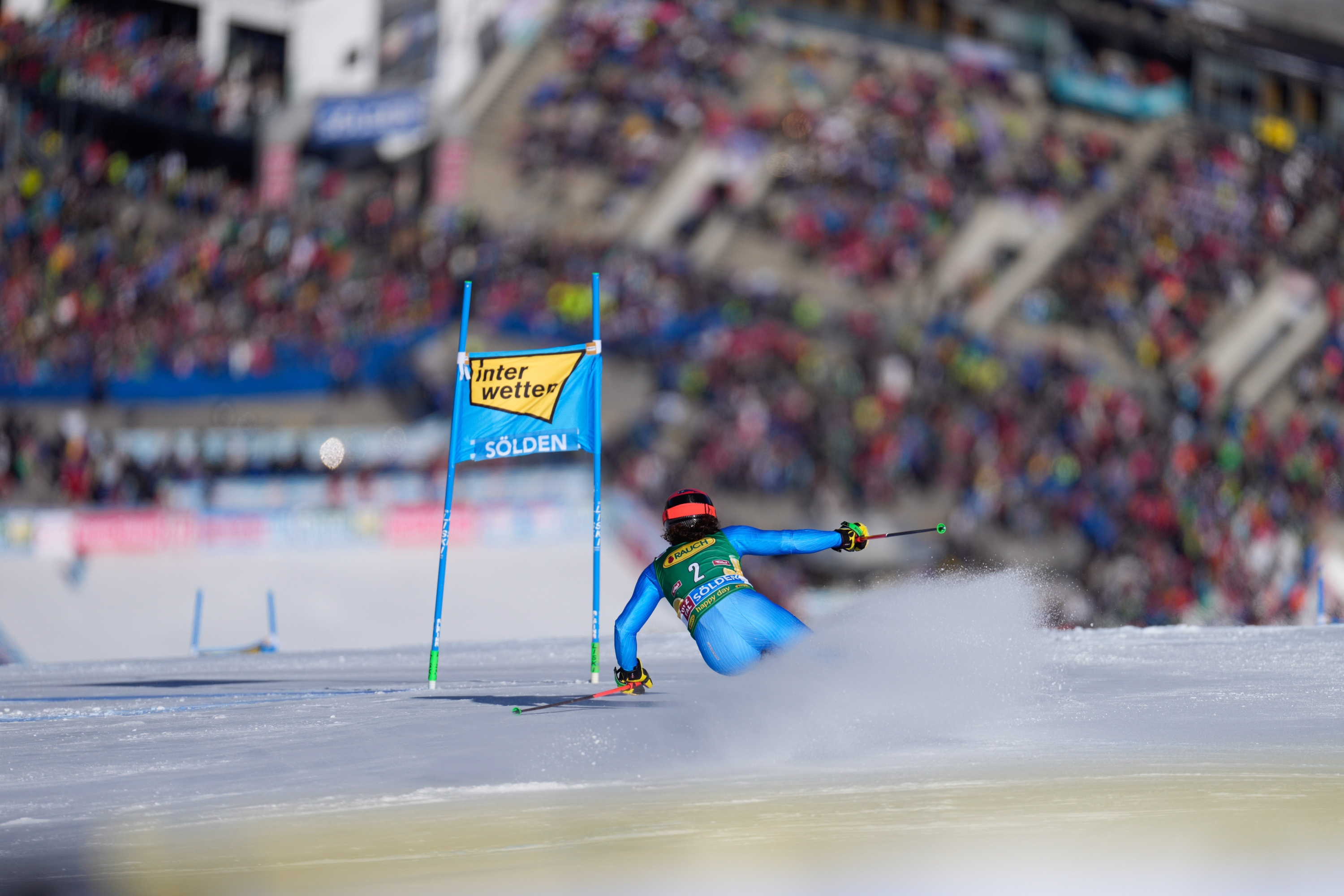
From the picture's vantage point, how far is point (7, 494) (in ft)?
66.2

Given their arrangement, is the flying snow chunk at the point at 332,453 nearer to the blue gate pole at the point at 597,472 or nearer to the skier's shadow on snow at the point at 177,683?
the skier's shadow on snow at the point at 177,683

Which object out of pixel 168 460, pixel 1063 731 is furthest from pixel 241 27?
pixel 1063 731

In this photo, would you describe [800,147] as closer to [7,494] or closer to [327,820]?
[7,494]

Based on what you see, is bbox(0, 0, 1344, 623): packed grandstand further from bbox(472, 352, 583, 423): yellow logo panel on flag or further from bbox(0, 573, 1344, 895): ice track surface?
bbox(0, 573, 1344, 895): ice track surface

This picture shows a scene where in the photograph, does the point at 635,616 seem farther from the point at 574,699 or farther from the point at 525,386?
the point at 525,386

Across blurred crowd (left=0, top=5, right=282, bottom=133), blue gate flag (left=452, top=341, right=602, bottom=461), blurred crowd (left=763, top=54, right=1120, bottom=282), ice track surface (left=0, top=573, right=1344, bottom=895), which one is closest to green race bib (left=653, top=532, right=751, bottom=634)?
ice track surface (left=0, top=573, right=1344, bottom=895)

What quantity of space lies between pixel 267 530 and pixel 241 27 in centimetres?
1850

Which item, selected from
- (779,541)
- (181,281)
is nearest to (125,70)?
(181,281)

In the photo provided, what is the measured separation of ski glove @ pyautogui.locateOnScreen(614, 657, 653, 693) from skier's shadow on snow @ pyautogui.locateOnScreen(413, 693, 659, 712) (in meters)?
0.10

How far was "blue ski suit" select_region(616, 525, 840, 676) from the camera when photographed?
24.4 ft

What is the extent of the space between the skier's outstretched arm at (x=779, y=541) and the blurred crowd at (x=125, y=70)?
2594 cm

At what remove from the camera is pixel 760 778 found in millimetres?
5699

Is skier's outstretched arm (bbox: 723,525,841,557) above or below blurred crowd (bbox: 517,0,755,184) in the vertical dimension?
below

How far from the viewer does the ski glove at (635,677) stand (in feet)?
25.2
